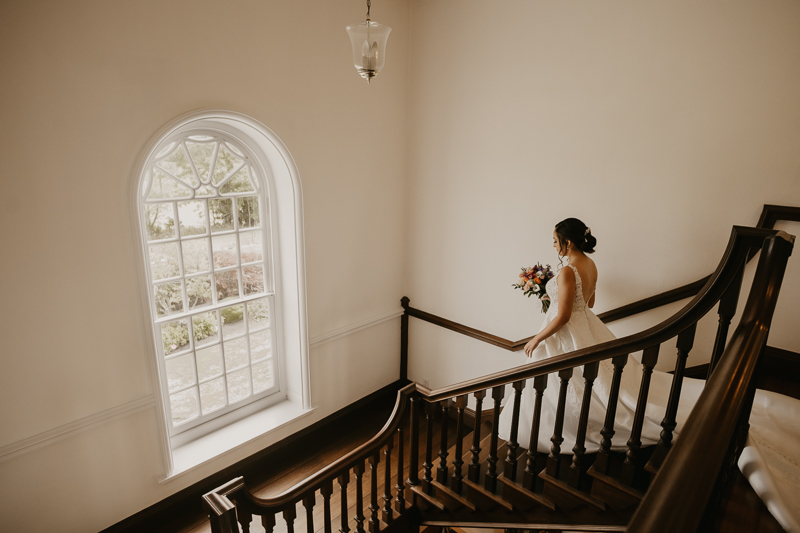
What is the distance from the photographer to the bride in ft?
5.41

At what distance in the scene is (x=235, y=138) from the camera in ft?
11.8

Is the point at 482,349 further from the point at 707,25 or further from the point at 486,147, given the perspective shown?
the point at 707,25

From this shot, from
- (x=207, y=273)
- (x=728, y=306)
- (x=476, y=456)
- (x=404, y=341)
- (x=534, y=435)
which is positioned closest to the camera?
(x=728, y=306)

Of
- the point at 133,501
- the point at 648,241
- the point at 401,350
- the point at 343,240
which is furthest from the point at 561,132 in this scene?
the point at 133,501

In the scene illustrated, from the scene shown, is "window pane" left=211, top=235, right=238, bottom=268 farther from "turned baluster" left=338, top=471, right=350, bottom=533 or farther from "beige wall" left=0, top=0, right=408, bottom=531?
"turned baluster" left=338, top=471, right=350, bottom=533

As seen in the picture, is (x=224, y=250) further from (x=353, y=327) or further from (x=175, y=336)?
(x=353, y=327)

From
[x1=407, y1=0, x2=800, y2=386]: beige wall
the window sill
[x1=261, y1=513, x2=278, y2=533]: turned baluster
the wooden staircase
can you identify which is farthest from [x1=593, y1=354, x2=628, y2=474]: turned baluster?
the window sill

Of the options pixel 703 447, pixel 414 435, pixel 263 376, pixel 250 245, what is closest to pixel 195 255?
pixel 250 245

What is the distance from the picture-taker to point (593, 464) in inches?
85.5

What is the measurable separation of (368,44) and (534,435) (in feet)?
6.96

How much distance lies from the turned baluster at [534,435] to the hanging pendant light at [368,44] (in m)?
1.72

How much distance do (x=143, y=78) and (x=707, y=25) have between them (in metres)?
3.50

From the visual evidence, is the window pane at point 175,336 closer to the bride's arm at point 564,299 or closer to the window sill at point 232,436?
the window sill at point 232,436

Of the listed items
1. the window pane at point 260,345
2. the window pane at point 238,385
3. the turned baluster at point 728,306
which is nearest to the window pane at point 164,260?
the window pane at point 260,345
